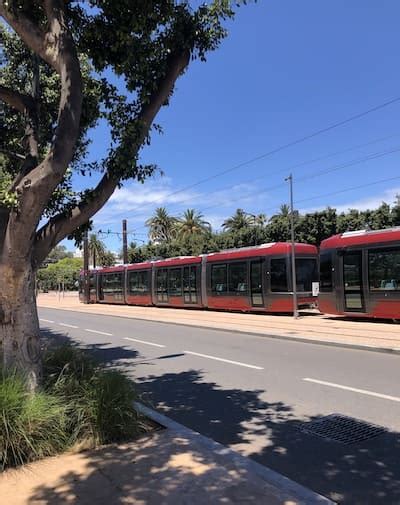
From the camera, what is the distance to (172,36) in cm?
623

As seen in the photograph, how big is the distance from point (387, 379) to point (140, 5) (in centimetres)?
679

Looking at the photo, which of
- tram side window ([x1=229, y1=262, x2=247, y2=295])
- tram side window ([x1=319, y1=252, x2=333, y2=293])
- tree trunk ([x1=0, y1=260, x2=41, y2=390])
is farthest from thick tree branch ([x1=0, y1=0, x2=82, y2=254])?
tram side window ([x1=229, y1=262, x2=247, y2=295])

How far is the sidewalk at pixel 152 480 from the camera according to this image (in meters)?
3.97

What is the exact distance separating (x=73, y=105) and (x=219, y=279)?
20.5 metres

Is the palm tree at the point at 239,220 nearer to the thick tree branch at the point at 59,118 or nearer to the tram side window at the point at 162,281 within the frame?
the tram side window at the point at 162,281

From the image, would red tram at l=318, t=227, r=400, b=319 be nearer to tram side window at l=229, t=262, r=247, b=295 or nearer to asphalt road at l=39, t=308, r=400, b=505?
asphalt road at l=39, t=308, r=400, b=505

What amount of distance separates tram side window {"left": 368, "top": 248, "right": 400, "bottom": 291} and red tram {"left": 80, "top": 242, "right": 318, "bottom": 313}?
200 inches

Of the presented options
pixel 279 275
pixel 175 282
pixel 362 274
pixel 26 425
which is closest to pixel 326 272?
pixel 362 274

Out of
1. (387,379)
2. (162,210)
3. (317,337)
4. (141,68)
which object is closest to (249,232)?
(317,337)

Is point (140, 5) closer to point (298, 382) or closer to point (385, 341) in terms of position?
point (298, 382)

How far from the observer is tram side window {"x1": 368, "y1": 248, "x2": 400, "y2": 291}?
16234 mm

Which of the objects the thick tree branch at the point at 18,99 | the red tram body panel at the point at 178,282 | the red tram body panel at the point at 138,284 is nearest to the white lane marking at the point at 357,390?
the thick tree branch at the point at 18,99

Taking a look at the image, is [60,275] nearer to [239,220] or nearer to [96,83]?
[239,220]

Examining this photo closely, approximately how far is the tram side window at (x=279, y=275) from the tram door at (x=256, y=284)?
→ 69cm
